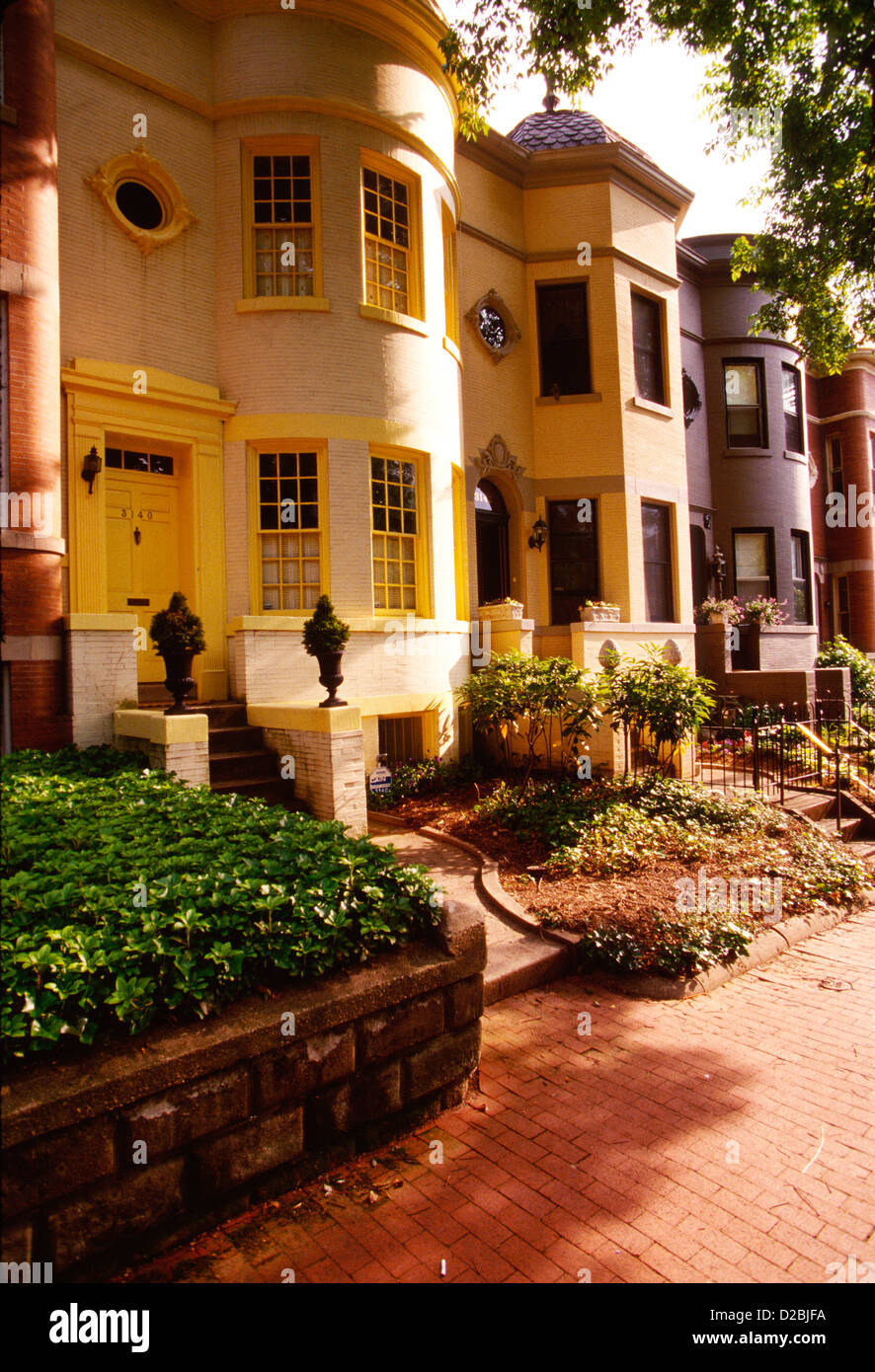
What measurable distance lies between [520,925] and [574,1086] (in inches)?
80.9

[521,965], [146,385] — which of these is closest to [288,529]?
[146,385]

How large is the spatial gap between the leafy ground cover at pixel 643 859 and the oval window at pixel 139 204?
26.0ft

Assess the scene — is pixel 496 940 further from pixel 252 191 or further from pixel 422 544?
pixel 252 191

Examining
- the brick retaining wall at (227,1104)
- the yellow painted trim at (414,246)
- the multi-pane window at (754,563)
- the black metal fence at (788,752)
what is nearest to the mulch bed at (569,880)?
the brick retaining wall at (227,1104)

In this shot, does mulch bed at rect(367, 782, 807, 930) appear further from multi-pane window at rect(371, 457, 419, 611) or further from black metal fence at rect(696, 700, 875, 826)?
multi-pane window at rect(371, 457, 419, 611)

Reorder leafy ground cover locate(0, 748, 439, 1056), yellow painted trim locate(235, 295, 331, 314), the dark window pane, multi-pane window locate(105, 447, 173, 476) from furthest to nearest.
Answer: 1. the dark window pane
2. yellow painted trim locate(235, 295, 331, 314)
3. multi-pane window locate(105, 447, 173, 476)
4. leafy ground cover locate(0, 748, 439, 1056)

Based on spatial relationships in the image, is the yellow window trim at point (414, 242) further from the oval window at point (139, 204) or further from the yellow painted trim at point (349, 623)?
the yellow painted trim at point (349, 623)

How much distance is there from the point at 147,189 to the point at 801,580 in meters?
15.9

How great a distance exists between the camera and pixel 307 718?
25.6 ft

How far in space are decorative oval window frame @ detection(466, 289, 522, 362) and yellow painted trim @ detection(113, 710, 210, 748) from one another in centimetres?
883

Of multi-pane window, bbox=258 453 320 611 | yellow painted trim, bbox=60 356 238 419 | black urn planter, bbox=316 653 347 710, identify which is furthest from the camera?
multi-pane window, bbox=258 453 320 611

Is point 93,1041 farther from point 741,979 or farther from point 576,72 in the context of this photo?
point 576,72

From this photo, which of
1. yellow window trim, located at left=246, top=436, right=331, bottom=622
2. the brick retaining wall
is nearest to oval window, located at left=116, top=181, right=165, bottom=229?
yellow window trim, located at left=246, top=436, right=331, bottom=622

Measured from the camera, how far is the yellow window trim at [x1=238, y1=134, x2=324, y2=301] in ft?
32.3
